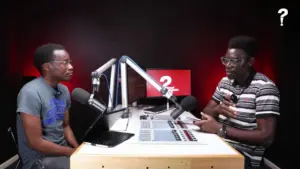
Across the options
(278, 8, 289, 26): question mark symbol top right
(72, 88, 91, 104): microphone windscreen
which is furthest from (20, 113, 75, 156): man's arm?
(278, 8, 289, 26): question mark symbol top right

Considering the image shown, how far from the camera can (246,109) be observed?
1854 millimetres

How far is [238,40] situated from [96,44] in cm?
233

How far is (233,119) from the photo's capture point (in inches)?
77.5

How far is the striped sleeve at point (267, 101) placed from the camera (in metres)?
1.68

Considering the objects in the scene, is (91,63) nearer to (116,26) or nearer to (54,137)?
(116,26)

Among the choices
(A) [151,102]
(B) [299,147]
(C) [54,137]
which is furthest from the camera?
(A) [151,102]

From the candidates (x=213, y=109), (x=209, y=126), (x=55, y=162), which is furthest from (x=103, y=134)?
(x=213, y=109)

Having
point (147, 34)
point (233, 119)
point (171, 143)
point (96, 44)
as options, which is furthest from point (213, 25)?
point (171, 143)

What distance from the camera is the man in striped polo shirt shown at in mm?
1678

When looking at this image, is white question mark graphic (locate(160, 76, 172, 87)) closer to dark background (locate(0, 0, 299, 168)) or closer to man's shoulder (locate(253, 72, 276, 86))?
dark background (locate(0, 0, 299, 168))

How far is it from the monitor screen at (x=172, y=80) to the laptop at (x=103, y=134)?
1582mm

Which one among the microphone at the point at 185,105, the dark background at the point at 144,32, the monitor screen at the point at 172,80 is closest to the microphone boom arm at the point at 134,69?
the microphone at the point at 185,105

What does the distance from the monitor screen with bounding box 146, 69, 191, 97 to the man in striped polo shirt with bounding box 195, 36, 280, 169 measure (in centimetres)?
130

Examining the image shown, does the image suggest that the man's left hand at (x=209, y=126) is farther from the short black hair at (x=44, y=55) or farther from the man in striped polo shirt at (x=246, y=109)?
the short black hair at (x=44, y=55)
